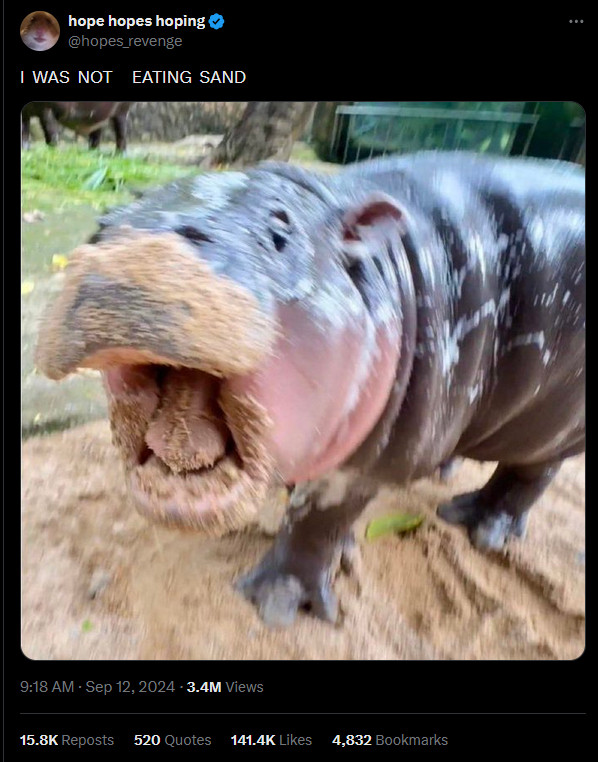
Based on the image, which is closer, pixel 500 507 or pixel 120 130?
pixel 120 130

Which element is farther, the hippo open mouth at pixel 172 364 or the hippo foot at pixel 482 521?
the hippo foot at pixel 482 521

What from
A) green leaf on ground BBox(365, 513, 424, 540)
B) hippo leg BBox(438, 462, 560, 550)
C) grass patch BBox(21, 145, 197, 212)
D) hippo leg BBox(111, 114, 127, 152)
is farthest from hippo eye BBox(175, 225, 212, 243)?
hippo leg BBox(438, 462, 560, 550)

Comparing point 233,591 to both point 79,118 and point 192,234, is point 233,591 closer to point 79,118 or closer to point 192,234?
point 192,234

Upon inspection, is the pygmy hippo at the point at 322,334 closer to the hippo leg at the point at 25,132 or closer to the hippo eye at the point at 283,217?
the hippo eye at the point at 283,217

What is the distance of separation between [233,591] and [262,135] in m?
0.88

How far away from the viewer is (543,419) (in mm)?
1089

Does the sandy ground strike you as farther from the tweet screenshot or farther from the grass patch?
the grass patch

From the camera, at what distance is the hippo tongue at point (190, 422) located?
2.12 ft

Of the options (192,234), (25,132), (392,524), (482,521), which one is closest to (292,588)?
(392,524)
